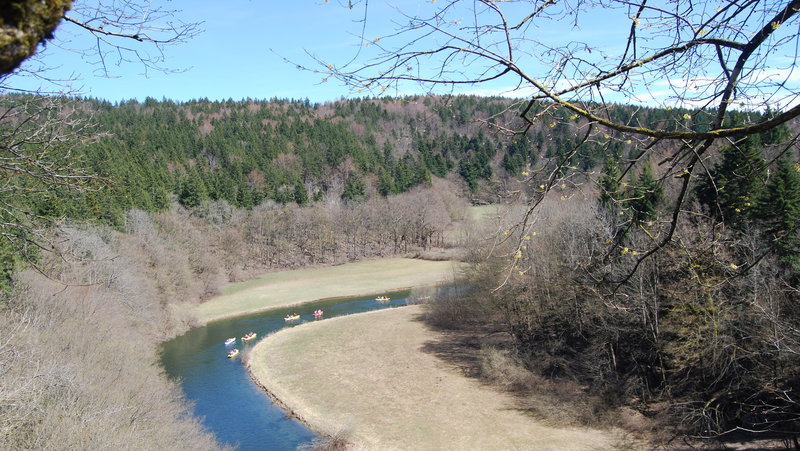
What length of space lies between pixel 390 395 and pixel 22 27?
22.3m

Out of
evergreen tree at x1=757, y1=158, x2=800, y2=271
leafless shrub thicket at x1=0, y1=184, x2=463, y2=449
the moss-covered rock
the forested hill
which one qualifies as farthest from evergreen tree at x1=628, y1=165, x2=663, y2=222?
the forested hill

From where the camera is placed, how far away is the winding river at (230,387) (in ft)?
63.2

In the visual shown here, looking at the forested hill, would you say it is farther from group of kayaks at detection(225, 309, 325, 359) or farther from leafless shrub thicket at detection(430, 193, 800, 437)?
leafless shrub thicket at detection(430, 193, 800, 437)

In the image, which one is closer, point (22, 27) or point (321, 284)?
point (22, 27)

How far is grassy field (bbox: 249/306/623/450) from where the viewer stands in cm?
1823

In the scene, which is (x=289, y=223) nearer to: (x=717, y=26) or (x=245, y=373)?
(x=245, y=373)

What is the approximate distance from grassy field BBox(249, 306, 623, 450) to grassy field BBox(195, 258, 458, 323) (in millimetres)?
10329

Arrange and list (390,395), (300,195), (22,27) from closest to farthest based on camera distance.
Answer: (22,27)
(390,395)
(300,195)

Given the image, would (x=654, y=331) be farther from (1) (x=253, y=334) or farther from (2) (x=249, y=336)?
(1) (x=253, y=334)

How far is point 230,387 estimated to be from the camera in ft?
79.2

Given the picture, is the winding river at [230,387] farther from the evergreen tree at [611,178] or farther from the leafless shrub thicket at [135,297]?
the evergreen tree at [611,178]

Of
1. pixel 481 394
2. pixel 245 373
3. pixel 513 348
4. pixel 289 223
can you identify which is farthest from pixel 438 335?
pixel 289 223

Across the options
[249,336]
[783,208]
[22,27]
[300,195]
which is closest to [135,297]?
[249,336]

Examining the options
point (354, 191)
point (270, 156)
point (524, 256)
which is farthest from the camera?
point (270, 156)
